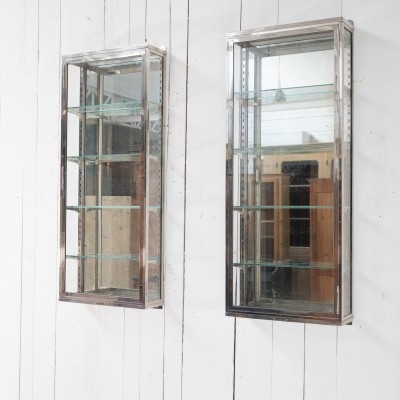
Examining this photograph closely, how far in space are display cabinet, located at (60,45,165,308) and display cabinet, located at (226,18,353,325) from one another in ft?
1.23

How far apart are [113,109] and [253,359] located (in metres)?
1.18

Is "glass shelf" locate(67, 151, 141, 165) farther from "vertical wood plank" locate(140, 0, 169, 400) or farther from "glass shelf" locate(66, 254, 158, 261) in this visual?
"glass shelf" locate(66, 254, 158, 261)

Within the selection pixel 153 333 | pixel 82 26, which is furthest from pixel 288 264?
pixel 82 26

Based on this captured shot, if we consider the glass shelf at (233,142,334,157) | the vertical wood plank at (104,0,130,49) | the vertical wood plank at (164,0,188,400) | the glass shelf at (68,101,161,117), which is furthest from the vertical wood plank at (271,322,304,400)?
the vertical wood plank at (104,0,130,49)

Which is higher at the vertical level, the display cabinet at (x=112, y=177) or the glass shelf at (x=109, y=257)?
the display cabinet at (x=112, y=177)

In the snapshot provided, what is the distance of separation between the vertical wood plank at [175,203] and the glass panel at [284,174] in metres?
0.31

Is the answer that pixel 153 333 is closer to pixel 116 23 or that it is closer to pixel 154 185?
pixel 154 185

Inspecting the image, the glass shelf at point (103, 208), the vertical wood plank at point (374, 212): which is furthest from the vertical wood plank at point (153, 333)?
the vertical wood plank at point (374, 212)

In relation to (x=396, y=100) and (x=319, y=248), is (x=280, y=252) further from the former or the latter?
(x=396, y=100)

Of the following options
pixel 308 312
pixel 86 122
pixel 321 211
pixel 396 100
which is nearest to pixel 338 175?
Result: pixel 321 211

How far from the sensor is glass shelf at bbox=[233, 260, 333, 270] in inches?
91.6

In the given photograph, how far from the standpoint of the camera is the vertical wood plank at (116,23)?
2.88 m

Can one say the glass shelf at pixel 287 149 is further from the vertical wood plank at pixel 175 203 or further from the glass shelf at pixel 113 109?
the glass shelf at pixel 113 109

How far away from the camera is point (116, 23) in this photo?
2900mm
